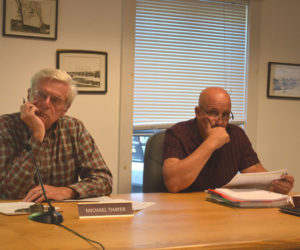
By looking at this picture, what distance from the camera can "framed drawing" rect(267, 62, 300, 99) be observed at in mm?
3363

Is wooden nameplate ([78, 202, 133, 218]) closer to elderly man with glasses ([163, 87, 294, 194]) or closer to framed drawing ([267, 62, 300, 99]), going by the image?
elderly man with glasses ([163, 87, 294, 194])

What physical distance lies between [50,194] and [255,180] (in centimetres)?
90

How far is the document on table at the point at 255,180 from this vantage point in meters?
1.69

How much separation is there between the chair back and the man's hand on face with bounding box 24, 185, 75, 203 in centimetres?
61

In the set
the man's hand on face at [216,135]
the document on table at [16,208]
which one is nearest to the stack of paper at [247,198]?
the man's hand on face at [216,135]

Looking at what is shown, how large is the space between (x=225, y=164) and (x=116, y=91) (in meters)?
1.11

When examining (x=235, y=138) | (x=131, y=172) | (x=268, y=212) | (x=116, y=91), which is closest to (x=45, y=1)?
(x=116, y=91)

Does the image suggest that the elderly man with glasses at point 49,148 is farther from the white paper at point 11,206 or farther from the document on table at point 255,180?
the document on table at point 255,180

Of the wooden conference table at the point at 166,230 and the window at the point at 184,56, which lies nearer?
the wooden conference table at the point at 166,230

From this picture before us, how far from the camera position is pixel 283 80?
3.40m

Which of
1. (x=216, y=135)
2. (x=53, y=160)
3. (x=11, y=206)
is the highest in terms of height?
(x=216, y=135)

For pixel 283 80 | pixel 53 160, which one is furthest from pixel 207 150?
pixel 283 80

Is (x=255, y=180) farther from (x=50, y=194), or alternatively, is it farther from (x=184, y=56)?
(x=184, y=56)

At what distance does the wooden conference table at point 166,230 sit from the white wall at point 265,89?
6.34 ft
